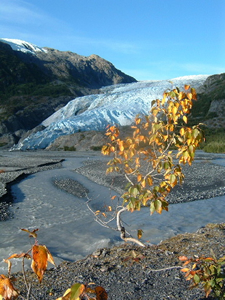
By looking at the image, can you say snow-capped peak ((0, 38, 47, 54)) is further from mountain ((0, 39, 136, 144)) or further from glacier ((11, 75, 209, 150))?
glacier ((11, 75, 209, 150))

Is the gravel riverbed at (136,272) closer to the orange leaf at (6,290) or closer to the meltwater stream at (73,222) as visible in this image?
the meltwater stream at (73,222)

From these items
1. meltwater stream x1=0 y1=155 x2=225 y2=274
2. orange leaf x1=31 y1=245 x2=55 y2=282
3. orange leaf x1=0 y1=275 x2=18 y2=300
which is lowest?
meltwater stream x1=0 y1=155 x2=225 y2=274

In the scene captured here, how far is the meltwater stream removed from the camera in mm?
5148

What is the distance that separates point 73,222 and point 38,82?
2525 inches

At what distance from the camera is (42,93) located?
182 ft

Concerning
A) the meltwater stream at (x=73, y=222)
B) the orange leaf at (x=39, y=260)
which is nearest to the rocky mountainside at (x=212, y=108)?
the meltwater stream at (x=73, y=222)

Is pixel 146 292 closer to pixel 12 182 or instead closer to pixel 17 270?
pixel 17 270

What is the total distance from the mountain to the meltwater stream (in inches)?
1055

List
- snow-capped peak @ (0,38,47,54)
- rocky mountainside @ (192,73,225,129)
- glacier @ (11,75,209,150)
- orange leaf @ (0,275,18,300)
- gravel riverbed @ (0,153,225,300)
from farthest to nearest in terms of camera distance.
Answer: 1. snow-capped peak @ (0,38,47,54)
2. glacier @ (11,75,209,150)
3. rocky mountainside @ (192,73,225,129)
4. gravel riverbed @ (0,153,225,300)
5. orange leaf @ (0,275,18,300)

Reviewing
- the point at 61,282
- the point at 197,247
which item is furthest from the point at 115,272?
the point at 197,247

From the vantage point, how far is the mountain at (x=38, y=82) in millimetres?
41906

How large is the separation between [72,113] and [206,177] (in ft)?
106

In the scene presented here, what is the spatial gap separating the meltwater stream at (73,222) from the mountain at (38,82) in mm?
26810

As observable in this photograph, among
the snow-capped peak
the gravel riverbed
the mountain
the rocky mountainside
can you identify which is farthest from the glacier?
the snow-capped peak
